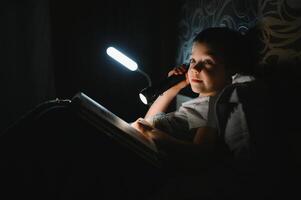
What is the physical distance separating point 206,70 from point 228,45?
0.15 metres

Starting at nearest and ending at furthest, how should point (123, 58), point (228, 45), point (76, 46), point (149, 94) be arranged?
point (228, 45)
point (149, 94)
point (123, 58)
point (76, 46)

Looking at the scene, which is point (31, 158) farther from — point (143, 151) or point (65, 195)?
point (143, 151)

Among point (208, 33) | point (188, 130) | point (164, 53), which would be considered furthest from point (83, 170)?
point (164, 53)

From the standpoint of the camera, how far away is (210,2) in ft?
5.73

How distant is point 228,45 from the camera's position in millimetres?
1349

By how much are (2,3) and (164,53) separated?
1174 millimetres

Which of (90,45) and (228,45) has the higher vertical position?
(90,45)

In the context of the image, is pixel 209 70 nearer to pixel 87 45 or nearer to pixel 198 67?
pixel 198 67

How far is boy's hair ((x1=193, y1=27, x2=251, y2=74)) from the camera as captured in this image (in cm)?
135

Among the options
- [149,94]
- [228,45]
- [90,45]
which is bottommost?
[149,94]

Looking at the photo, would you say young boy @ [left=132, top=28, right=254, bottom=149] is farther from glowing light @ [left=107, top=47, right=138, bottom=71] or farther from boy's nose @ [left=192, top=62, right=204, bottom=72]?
glowing light @ [left=107, top=47, right=138, bottom=71]

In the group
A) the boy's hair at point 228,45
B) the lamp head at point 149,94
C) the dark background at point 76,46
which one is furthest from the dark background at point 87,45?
the lamp head at point 149,94

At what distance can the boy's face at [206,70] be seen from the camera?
1.36 m

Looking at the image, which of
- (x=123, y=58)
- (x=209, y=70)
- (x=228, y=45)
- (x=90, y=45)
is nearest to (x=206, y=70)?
(x=209, y=70)
